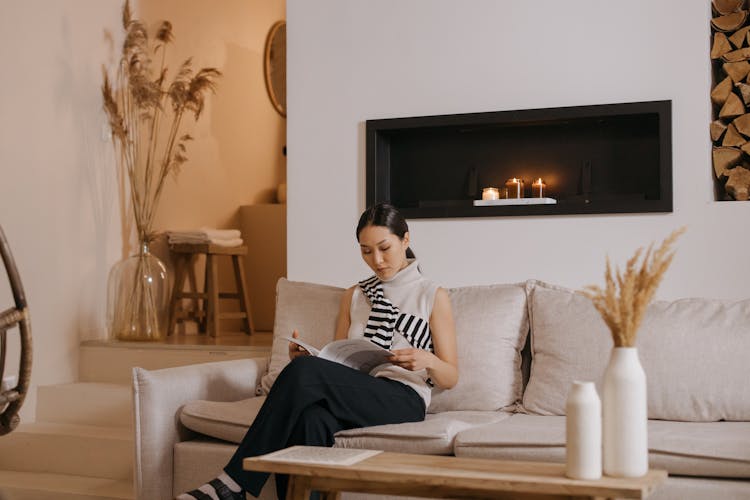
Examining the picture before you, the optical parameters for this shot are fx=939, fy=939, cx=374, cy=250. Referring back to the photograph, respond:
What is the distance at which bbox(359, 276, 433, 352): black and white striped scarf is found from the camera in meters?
2.97

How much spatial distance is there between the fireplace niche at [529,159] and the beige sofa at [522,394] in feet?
1.95

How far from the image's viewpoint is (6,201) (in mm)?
4117

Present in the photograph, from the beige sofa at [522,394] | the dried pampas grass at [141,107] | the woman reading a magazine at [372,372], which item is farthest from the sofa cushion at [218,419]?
the dried pampas grass at [141,107]

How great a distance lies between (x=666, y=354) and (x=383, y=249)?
925 millimetres

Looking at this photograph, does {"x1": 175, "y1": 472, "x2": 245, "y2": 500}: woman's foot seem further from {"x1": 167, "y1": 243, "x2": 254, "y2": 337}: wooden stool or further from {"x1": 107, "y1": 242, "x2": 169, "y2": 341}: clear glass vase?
{"x1": 167, "y1": 243, "x2": 254, "y2": 337}: wooden stool

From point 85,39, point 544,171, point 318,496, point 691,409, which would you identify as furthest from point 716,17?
point 85,39

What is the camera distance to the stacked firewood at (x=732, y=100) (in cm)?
336

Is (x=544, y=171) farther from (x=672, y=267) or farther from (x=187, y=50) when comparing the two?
(x=187, y=50)

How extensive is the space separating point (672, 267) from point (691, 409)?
2.44ft

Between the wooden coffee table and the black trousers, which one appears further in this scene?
the black trousers

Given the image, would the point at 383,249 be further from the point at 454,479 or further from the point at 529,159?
the point at 454,479

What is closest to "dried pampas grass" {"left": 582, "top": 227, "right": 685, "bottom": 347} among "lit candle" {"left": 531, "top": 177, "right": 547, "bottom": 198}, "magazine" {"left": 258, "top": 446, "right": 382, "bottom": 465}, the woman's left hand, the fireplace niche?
"magazine" {"left": 258, "top": 446, "right": 382, "bottom": 465}

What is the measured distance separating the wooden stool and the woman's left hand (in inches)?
103

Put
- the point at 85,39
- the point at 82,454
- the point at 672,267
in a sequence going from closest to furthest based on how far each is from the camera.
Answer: the point at 672,267 → the point at 82,454 → the point at 85,39
